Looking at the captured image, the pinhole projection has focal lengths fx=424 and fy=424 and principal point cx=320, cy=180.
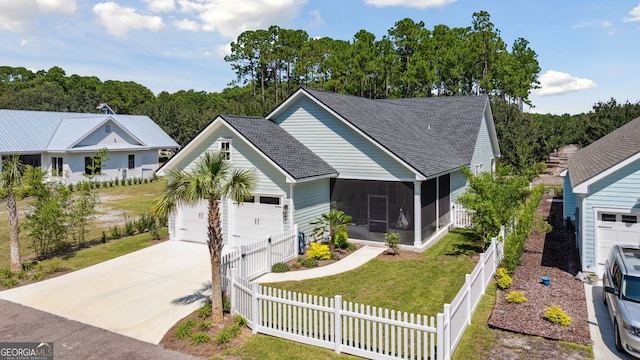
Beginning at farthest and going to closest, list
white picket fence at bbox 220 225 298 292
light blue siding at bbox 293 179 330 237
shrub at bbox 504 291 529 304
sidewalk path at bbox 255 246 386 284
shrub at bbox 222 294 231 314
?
light blue siding at bbox 293 179 330 237 → sidewalk path at bbox 255 246 386 284 → white picket fence at bbox 220 225 298 292 → shrub at bbox 504 291 529 304 → shrub at bbox 222 294 231 314

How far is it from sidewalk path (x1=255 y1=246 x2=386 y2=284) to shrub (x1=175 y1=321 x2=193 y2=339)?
366 centimetres

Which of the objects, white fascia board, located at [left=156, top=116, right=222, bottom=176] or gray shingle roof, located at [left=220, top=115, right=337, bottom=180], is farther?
white fascia board, located at [left=156, top=116, right=222, bottom=176]

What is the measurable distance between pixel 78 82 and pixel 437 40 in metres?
95.7

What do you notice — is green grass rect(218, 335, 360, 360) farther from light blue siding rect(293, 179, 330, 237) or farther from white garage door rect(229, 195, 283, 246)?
light blue siding rect(293, 179, 330, 237)

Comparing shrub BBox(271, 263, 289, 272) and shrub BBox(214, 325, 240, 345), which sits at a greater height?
shrub BBox(271, 263, 289, 272)

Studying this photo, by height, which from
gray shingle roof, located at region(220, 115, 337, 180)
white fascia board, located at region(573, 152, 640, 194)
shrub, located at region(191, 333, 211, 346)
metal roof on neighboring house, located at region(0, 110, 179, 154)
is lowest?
shrub, located at region(191, 333, 211, 346)

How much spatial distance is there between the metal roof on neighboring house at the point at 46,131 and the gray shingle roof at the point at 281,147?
26.3 meters

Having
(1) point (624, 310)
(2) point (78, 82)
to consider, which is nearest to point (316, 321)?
(1) point (624, 310)

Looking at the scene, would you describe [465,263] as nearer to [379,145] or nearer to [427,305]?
[427,305]

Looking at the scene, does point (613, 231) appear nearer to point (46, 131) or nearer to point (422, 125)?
point (422, 125)

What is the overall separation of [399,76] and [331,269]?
55.9 metres

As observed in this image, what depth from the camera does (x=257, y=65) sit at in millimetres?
76188

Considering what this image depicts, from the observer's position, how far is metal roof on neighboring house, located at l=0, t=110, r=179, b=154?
120ft

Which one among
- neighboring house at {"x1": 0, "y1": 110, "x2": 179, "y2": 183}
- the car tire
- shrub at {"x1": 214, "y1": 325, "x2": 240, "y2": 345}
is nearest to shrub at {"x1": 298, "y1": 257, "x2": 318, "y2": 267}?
shrub at {"x1": 214, "y1": 325, "x2": 240, "y2": 345}
